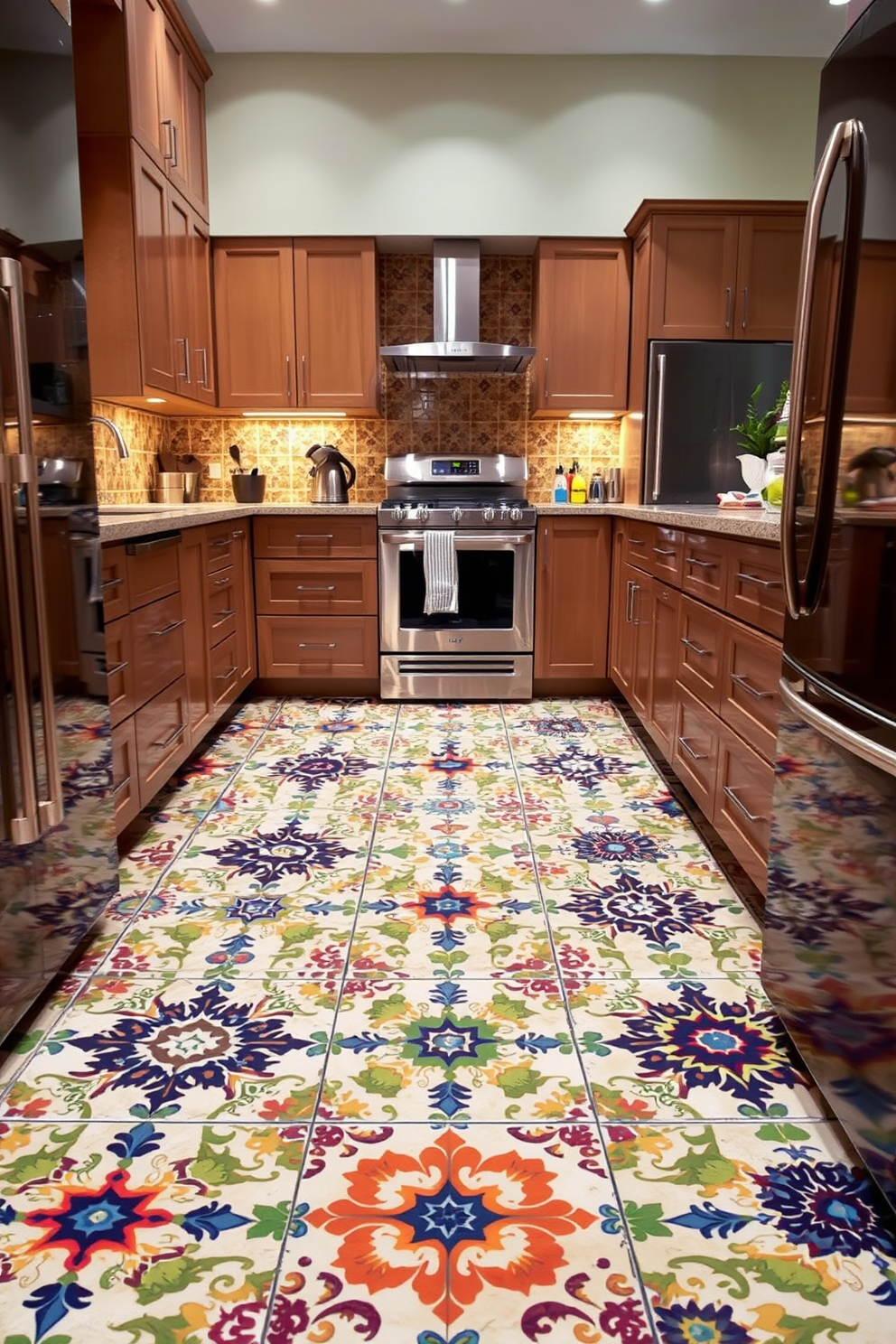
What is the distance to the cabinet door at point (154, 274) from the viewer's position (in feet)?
11.1

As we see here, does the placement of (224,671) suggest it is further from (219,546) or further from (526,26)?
(526,26)

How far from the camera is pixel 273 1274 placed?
4.02 ft

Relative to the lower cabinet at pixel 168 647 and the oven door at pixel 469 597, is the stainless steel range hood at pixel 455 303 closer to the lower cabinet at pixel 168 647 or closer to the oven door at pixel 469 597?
the oven door at pixel 469 597

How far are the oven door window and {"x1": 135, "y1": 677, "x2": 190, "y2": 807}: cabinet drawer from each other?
4.64ft

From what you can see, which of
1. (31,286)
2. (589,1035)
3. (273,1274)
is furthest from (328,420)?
(273,1274)

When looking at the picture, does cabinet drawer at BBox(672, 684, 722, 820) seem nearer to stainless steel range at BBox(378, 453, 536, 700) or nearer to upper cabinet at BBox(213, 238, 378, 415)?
stainless steel range at BBox(378, 453, 536, 700)

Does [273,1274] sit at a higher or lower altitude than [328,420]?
lower

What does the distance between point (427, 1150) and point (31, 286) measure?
5.08 ft

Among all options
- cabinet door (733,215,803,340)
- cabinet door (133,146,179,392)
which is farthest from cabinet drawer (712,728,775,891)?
cabinet door (733,215,803,340)

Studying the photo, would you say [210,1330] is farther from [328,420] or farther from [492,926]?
[328,420]

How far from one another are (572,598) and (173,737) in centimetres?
205

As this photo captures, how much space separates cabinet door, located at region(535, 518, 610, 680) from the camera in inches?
168

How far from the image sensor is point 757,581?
2105mm

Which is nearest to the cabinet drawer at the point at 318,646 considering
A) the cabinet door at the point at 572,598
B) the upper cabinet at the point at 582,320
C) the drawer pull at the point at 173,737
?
the cabinet door at the point at 572,598
